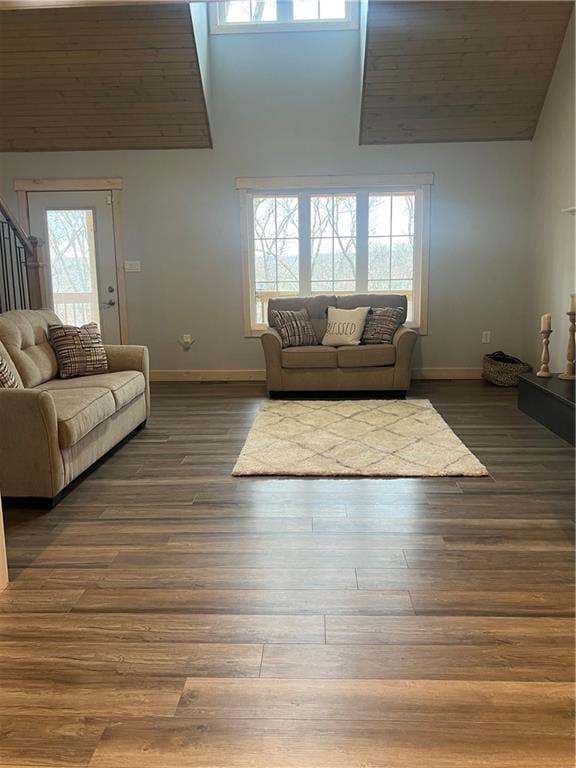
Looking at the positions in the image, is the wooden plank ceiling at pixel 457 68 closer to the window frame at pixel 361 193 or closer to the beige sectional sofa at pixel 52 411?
the window frame at pixel 361 193

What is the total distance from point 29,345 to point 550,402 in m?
3.73

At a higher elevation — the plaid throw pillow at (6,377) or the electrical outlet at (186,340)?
the plaid throw pillow at (6,377)

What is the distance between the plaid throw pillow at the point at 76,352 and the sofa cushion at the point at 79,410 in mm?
557

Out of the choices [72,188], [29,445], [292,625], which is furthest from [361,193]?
[292,625]

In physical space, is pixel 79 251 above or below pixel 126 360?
above

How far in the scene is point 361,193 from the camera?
6227mm

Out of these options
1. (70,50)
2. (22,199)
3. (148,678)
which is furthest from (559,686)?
(22,199)

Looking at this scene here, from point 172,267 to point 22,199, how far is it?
1.70 meters

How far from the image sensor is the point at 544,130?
562cm

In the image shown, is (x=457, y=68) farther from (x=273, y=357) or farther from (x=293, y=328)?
(x=273, y=357)

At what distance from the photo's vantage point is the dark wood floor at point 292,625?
5.03 ft

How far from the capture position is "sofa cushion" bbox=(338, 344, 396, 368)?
5.35 m

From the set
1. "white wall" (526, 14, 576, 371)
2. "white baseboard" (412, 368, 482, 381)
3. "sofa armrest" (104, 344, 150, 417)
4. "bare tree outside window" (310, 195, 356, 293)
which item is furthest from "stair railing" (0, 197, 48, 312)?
"white wall" (526, 14, 576, 371)

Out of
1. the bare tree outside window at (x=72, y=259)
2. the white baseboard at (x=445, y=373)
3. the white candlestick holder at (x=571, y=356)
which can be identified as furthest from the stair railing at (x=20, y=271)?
the white candlestick holder at (x=571, y=356)
